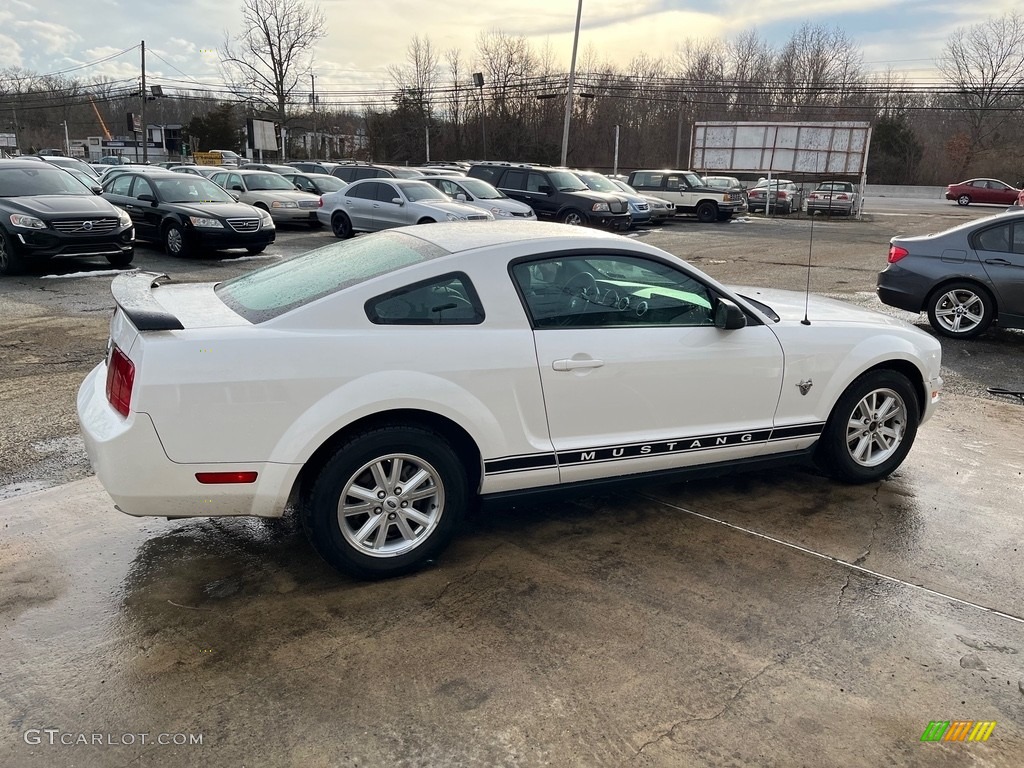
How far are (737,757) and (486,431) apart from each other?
1663mm

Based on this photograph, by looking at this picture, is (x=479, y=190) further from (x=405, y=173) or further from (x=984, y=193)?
(x=984, y=193)

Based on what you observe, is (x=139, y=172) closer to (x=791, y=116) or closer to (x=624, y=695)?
(x=624, y=695)

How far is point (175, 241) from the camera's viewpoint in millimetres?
14289

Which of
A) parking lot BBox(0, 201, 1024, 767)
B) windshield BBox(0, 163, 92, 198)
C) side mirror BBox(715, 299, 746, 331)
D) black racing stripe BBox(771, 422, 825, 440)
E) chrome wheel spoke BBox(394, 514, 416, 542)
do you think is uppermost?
windshield BBox(0, 163, 92, 198)

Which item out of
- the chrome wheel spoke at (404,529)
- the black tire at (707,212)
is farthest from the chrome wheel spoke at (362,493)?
the black tire at (707,212)

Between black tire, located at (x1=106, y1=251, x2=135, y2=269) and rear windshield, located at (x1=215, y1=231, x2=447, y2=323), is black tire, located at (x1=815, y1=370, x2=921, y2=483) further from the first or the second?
black tire, located at (x1=106, y1=251, x2=135, y2=269)

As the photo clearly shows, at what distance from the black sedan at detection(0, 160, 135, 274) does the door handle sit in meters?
10.6

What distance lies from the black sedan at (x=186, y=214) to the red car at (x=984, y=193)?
1624 inches

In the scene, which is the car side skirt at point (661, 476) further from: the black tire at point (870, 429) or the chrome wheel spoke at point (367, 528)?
the chrome wheel spoke at point (367, 528)

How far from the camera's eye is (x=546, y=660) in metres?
2.96

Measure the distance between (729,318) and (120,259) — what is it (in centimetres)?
1170

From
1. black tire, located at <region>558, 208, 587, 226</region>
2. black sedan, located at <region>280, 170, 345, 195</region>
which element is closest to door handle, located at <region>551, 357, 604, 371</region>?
black tire, located at <region>558, 208, 587, 226</region>

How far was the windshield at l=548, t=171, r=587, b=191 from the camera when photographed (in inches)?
851

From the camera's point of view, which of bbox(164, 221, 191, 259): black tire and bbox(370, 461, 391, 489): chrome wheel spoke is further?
bbox(164, 221, 191, 259): black tire
